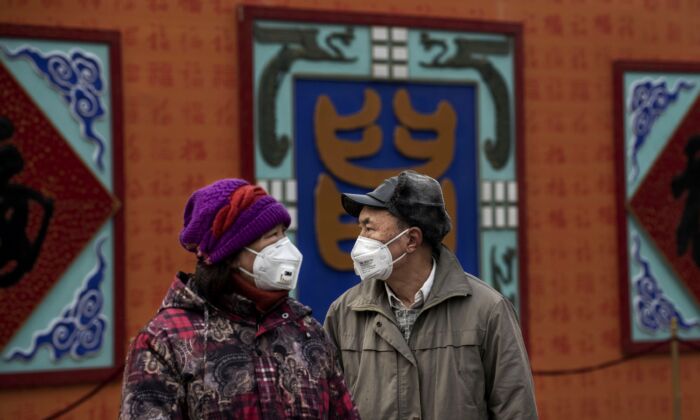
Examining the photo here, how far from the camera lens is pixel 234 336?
2893 mm

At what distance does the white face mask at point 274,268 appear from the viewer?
2998 millimetres

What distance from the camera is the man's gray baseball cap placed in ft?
12.9

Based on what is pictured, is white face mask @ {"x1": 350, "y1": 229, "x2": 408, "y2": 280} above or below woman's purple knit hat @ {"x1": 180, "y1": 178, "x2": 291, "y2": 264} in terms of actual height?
below

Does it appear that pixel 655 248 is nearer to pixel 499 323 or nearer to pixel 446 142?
pixel 446 142

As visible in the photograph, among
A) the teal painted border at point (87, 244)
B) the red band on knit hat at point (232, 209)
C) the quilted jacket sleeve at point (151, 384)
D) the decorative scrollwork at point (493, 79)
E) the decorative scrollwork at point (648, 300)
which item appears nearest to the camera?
the quilted jacket sleeve at point (151, 384)

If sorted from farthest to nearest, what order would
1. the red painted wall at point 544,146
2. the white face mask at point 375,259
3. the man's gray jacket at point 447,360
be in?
the red painted wall at point 544,146 < the white face mask at point 375,259 < the man's gray jacket at point 447,360

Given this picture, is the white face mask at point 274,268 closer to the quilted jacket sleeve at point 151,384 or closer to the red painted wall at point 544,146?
the quilted jacket sleeve at point 151,384

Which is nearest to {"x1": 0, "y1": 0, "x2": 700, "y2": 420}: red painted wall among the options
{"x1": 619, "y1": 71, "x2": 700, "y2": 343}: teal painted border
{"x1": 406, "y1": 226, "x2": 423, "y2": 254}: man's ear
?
{"x1": 619, "y1": 71, "x2": 700, "y2": 343}: teal painted border

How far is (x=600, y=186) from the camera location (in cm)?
870

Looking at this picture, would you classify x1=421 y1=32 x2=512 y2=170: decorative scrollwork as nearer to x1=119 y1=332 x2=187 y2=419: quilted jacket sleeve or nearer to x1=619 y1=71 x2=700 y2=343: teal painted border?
x1=619 y1=71 x2=700 y2=343: teal painted border

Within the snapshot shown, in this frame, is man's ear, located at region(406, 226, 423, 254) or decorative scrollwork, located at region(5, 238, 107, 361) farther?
decorative scrollwork, located at region(5, 238, 107, 361)

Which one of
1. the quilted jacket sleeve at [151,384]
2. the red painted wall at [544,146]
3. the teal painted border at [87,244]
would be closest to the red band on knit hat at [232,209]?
the quilted jacket sleeve at [151,384]

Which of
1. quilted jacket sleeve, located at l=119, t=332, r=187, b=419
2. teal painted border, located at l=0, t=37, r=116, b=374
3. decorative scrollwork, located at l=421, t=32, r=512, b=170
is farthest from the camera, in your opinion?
decorative scrollwork, located at l=421, t=32, r=512, b=170

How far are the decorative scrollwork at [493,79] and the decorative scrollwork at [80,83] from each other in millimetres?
2375
